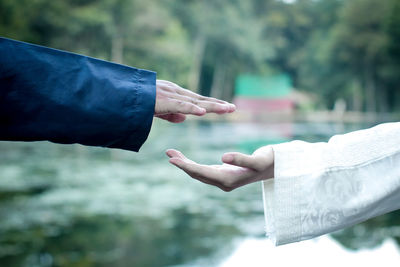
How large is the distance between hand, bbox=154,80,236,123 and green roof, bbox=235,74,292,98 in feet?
31.9

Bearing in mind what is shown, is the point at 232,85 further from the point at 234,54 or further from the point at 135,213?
the point at 135,213

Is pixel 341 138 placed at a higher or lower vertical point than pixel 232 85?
lower

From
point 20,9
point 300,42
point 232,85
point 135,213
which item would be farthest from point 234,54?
point 135,213

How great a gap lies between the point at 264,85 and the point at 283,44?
986 millimetres

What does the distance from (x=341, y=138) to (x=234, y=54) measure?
380 inches

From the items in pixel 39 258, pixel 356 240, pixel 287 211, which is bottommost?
pixel 39 258

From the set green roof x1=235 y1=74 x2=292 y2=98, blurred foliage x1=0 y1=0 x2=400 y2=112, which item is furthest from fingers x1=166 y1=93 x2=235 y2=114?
green roof x1=235 y1=74 x2=292 y2=98

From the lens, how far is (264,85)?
10445mm

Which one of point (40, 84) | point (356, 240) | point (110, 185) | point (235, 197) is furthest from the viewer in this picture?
point (110, 185)

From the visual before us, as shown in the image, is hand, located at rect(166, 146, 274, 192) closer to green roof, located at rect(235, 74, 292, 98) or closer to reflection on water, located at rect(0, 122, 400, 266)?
reflection on water, located at rect(0, 122, 400, 266)

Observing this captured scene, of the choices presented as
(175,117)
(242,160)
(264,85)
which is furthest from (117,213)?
(264,85)

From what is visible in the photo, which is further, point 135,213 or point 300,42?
point 300,42

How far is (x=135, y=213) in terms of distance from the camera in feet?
12.0

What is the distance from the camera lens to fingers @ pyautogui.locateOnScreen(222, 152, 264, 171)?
382 mm
